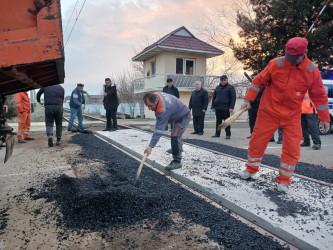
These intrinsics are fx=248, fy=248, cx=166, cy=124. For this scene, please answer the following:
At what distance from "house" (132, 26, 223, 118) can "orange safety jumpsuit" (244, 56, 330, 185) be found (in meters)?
15.3

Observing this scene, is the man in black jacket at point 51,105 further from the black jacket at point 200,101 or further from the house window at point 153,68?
the house window at point 153,68

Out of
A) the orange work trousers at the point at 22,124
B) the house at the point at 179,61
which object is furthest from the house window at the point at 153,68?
the orange work trousers at the point at 22,124

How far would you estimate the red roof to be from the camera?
18031mm

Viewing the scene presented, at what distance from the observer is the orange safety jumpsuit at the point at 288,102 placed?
10.1ft

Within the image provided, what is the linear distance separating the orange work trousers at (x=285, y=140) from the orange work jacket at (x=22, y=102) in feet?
22.8

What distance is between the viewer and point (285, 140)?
3189 millimetres

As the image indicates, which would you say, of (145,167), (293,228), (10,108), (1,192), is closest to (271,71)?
(293,228)

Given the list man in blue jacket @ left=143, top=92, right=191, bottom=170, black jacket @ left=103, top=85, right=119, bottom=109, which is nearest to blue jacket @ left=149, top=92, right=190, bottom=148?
man in blue jacket @ left=143, top=92, right=191, bottom=170

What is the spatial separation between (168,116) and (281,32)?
46.2 feet

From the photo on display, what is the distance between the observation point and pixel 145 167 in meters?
4.50

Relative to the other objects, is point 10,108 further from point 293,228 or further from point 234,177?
point 293,228

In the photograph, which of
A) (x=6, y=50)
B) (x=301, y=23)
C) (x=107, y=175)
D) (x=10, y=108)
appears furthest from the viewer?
(x=301, y=23)

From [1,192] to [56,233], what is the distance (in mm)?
1600

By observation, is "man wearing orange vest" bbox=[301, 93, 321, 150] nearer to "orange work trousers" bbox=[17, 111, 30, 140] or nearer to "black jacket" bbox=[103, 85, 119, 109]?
"black jacket" bbox=[103, 85, 119, 109]
